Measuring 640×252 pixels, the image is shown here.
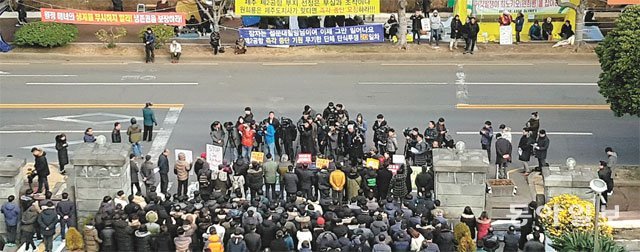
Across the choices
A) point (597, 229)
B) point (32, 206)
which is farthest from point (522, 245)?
point (32, 206)

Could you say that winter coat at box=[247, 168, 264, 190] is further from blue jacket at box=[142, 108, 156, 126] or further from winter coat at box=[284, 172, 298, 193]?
blue jacket at box=[142, 108, 156, 126]

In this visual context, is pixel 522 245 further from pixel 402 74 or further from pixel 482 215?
pixel 402 74

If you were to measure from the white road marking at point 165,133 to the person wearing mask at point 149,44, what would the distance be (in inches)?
231

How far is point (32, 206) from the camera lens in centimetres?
2236

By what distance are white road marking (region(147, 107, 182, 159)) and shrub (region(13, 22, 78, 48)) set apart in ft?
28.4

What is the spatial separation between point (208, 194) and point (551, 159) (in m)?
9.92

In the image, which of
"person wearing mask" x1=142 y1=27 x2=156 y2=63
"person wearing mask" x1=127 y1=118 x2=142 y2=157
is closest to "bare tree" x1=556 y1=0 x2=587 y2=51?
"person wearing mask" x1=142 y1=27 x2=156 y2=63

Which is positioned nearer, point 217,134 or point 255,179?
point 255,179

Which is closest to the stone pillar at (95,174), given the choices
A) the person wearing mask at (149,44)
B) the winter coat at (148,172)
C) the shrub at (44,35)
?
the winter coat at (148,172)

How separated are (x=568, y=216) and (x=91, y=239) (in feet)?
31.9

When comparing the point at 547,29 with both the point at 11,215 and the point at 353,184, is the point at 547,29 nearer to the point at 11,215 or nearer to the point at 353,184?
the point at 353,184

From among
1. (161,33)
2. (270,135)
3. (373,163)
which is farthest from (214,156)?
(161,33)

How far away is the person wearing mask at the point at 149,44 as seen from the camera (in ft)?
125

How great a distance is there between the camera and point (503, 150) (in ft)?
88.0
